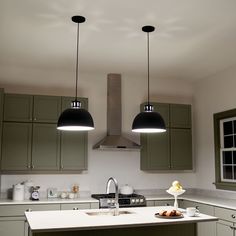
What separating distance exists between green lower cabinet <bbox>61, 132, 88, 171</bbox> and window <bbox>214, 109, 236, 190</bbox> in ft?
7.04

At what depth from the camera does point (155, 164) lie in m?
5.77

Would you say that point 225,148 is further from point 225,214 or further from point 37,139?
point 37,139

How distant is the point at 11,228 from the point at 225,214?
285cm

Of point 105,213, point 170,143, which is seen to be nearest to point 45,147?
point 105,213

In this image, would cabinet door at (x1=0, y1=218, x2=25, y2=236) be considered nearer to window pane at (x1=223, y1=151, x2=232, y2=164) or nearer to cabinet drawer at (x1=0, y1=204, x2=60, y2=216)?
cabinet drawer at (x1=0, y1=204, x2=60, y2=216)

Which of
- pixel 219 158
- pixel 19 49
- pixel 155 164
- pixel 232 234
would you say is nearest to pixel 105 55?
pixel 19 49

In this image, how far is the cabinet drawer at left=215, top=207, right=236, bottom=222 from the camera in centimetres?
430

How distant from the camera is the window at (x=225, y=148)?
17.5 ft

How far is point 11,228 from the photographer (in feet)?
15.4

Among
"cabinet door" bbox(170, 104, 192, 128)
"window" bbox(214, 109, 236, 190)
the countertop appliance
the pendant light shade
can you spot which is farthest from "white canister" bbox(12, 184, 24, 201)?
"window" bbox(214, 109, 236, 190)

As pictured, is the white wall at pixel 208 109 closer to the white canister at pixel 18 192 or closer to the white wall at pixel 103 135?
the white wall at pixel 103 135

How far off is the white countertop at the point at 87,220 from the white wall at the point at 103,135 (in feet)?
6.23

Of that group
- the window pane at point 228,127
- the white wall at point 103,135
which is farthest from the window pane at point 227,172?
the white wall at point 103,135

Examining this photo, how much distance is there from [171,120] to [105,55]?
1.77m
